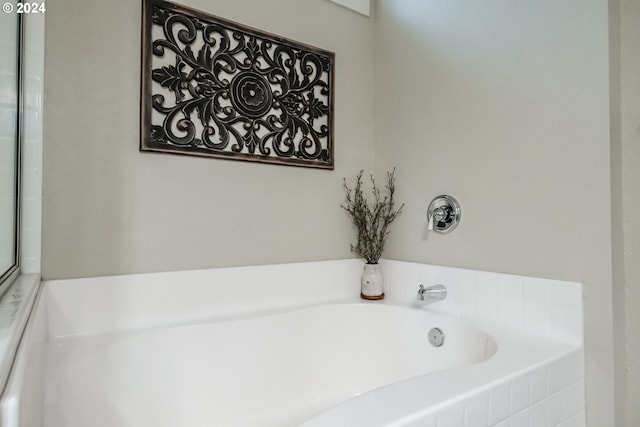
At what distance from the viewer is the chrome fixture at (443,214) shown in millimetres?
1640

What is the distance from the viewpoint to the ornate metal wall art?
1467 millimetres

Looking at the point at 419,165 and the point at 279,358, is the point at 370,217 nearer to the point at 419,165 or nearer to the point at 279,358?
the point at 419,165

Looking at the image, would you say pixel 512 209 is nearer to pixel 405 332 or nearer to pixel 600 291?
pixel 600 291

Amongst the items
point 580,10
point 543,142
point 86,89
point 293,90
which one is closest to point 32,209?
point 86,89

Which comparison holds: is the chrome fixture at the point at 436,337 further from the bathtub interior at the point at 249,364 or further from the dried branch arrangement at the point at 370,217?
the dried branch arrangement at the point at 370,217

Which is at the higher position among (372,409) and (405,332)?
(372,409)

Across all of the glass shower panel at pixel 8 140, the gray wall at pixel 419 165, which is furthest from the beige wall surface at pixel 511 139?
the glass shower panel at pixel 8 140

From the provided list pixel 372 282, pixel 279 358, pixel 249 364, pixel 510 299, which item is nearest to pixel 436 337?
pixel 510 299

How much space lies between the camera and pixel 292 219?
1817mm

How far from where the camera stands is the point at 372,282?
1.91 meters

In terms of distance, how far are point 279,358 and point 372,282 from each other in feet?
2.02

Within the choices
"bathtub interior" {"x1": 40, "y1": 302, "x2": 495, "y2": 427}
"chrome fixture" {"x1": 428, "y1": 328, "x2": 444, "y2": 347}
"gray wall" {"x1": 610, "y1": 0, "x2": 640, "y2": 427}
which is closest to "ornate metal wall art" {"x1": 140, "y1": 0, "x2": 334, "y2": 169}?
"bathtub interior" {"x1": 40, "y1": 302, "x2": 495, "y2": 427}

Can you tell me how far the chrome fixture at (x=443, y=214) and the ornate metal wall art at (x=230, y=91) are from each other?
57 cm

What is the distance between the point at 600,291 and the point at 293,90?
1.49m
